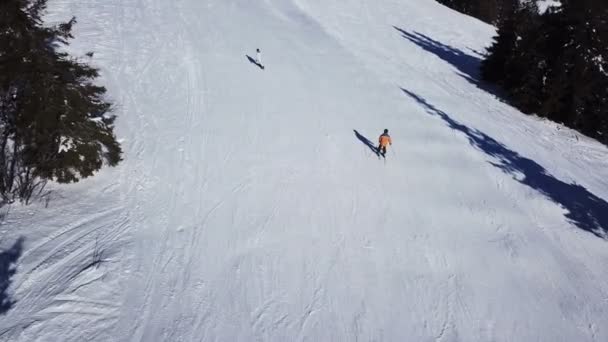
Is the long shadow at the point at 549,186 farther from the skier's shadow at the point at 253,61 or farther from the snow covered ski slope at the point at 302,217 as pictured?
the skier's shadow at the point at 253,61

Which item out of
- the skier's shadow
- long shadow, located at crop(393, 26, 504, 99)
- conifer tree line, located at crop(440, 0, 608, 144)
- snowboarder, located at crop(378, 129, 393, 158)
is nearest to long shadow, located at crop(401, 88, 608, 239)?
snowboarder, located at crop(378, 129, 393, 158)

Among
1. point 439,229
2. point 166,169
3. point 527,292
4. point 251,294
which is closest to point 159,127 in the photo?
point 166,169

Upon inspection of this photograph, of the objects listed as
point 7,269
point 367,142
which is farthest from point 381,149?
point 7,269

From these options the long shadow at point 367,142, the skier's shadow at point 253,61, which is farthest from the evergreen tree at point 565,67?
the skier's shadow at point 253,61

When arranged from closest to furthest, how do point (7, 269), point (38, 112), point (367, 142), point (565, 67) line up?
point (7, 269) < point (38, 112) < point (367, 142) < point (565, 67)

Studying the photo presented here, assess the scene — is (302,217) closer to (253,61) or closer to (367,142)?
(367,142)

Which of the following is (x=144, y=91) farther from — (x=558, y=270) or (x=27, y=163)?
(x=558, y=270)
